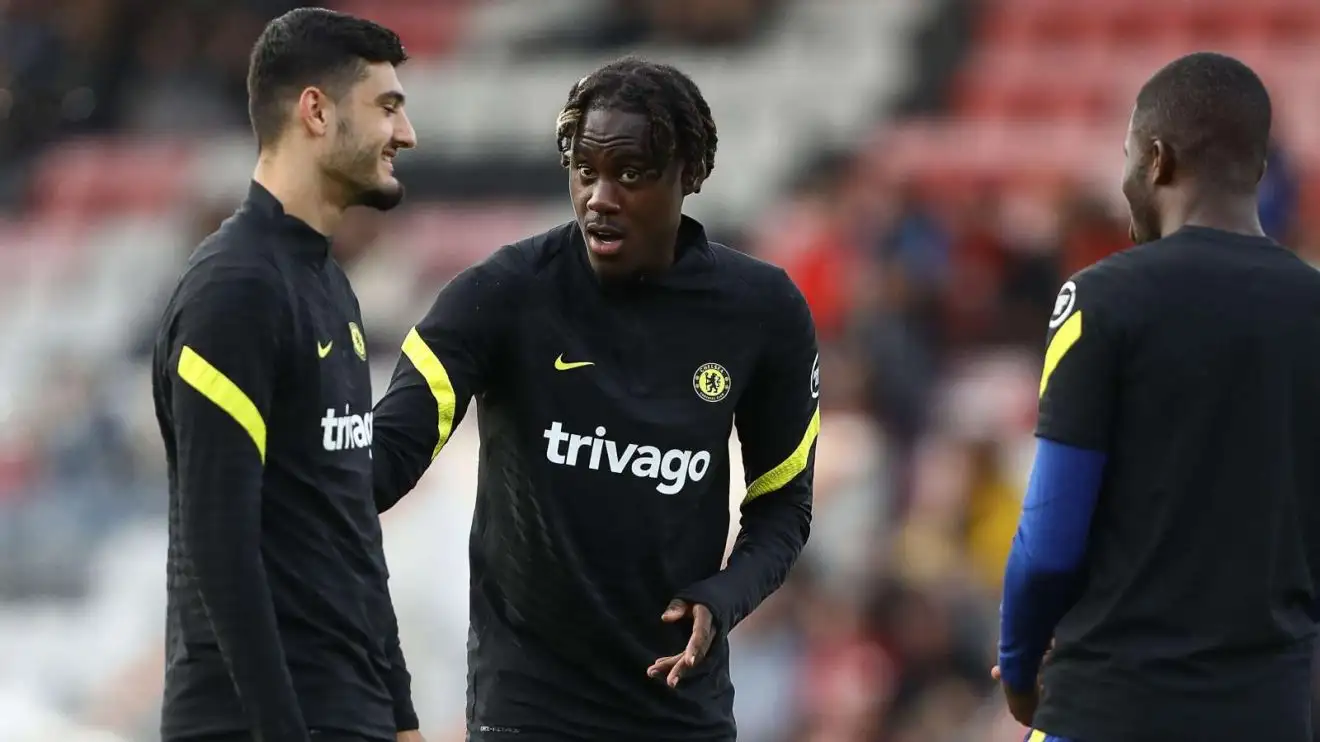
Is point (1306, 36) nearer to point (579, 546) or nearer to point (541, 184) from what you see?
point (541, 184)

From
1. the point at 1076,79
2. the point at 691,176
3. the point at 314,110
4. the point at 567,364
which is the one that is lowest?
the point at 567,364

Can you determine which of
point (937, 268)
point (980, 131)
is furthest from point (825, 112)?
point (937, 268)

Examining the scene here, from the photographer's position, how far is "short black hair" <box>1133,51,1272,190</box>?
3445 millimetres

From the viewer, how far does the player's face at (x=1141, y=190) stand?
3500mm

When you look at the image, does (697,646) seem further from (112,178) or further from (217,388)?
(112,178)

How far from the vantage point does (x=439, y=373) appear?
3.75m

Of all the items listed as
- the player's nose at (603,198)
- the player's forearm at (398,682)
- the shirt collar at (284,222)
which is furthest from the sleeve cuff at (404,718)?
the player's nose at (603,198)

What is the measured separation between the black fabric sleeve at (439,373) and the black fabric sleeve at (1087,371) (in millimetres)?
1042

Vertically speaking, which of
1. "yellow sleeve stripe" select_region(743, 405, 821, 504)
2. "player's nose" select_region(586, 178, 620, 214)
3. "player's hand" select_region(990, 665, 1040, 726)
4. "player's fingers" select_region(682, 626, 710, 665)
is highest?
"player's nose" select_region(586, 178, 620, 214)

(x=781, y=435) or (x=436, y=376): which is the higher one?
(x=436, y=376)

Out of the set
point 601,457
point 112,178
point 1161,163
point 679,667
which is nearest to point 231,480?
point 601,457

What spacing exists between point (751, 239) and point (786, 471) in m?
6.27

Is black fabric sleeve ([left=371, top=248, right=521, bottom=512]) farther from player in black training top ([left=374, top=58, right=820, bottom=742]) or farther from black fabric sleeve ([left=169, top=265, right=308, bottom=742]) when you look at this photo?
black fabric sleeve ([left=169, top=265, right=308, bottom=742])

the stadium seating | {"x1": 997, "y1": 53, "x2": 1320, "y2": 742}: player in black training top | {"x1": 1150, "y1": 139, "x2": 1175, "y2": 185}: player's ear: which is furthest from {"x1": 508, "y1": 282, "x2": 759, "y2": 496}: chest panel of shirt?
the stadium seating
